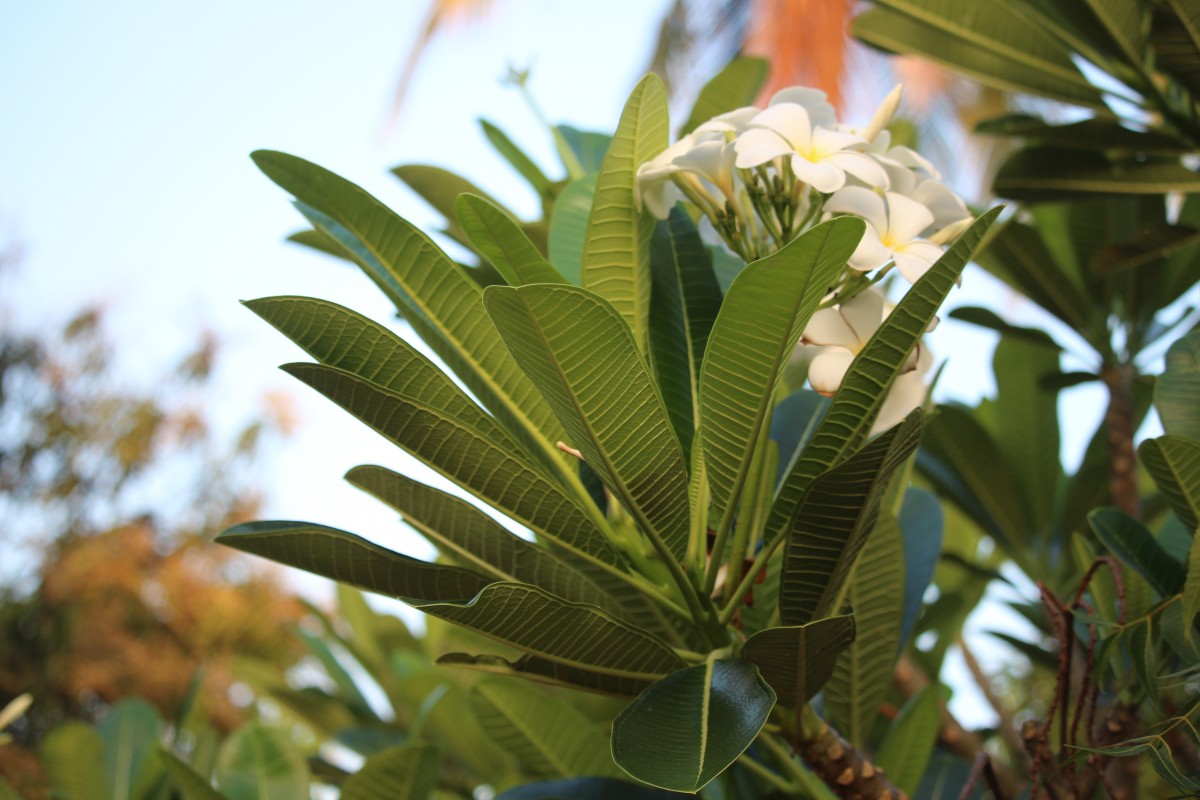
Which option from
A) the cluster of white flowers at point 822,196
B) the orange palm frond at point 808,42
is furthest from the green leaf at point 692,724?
the orange palm frond at point 808,42

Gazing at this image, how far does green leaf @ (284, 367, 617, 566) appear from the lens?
2.07ft

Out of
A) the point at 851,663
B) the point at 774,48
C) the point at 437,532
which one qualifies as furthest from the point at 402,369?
the point at 774,48

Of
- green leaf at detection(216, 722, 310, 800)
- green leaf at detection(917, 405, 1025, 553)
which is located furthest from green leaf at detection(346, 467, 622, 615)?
green leaf at detection(917, 405, 1025, 553)

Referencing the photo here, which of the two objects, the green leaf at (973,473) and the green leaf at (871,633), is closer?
the green leaf at (871,633)

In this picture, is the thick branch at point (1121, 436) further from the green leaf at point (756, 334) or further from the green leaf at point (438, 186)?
the green leaf at point (438, 186)

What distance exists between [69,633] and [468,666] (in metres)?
9.06

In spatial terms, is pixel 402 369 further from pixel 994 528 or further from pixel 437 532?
pixel 994 528

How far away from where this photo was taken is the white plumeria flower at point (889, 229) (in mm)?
697

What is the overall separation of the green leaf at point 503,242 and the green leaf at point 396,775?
17.5 inches

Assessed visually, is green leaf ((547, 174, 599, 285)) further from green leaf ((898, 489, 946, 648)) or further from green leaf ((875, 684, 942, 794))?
green leaf ((875, 684, 942, 794))

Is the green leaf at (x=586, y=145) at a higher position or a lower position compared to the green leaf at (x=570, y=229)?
higher

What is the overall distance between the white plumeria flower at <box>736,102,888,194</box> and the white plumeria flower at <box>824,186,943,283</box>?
1 centimetres

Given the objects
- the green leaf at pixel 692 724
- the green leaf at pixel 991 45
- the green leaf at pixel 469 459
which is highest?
the green leaf at pixel 991 45

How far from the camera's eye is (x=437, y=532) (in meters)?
0.73
